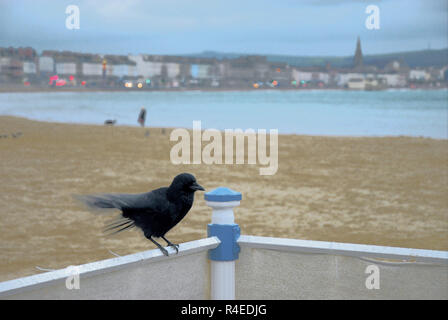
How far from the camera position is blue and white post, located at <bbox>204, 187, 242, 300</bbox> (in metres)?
3.78

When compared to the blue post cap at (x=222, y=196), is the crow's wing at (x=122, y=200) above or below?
above

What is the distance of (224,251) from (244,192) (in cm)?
899

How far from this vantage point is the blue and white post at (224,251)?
3779mm

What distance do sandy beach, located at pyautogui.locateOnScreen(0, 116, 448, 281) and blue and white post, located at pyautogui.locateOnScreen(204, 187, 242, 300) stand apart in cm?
95

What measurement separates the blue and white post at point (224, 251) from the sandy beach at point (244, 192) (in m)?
0.95

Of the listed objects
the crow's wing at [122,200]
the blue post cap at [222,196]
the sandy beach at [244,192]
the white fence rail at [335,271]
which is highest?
the crow's wing at [122,200]

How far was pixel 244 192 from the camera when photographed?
12.8 metres

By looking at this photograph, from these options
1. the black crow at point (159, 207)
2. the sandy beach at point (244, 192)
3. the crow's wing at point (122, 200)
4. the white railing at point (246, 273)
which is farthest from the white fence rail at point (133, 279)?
the sandy beach at point (244, 192)

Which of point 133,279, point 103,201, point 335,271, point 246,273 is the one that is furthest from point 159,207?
point 335,271

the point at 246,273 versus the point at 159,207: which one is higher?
the point at 159,207

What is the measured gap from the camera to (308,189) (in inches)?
519

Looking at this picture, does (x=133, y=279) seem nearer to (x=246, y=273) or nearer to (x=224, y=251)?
(x=224, y=251)

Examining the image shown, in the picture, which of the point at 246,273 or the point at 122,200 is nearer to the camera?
the point at 122,200

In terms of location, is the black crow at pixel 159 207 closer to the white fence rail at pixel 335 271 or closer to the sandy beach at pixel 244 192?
the sandy beach at pixel 244 192
